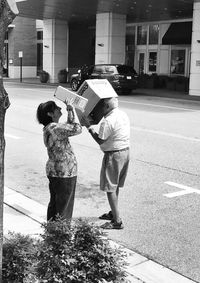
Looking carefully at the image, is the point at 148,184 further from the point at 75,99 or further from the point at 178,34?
the point at 178,34

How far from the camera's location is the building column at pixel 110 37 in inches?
1246

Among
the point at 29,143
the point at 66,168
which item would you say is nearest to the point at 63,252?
the point at 66,168

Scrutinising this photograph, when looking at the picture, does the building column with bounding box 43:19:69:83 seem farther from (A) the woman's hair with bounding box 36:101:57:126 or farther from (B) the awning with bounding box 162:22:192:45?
(A) the woman's hair with bounding box 36:101:57:126

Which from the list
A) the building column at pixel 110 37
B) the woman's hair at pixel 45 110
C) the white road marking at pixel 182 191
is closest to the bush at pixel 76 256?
the woman's hair at pixel 45 110

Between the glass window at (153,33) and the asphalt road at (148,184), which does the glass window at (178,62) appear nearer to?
the glass window at (153,33)

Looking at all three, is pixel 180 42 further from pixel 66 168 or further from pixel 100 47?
pixel 66 168

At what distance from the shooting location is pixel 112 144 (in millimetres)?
5273

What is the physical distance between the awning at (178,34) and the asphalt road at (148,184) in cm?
1804

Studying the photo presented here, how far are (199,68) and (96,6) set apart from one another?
325 inches

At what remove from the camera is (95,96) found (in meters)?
4.64

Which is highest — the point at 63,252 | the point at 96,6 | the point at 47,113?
the point at 96,6

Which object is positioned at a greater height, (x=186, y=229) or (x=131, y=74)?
(x=131, y=74)

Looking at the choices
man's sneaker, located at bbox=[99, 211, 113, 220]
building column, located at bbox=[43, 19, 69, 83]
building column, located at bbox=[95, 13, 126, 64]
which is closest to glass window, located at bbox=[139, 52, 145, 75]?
building column, located at bbox=[95, 13, 126, 64]

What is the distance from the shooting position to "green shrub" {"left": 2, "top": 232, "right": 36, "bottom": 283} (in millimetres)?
3018
